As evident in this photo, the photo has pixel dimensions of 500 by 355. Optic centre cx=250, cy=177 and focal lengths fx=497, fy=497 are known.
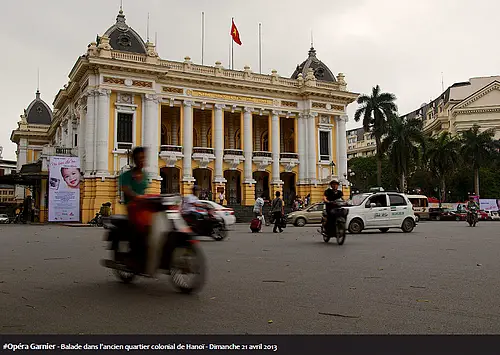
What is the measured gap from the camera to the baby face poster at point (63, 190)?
2944 cm

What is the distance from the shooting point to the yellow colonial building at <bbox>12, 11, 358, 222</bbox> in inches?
1363

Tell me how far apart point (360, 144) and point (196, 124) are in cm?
7555

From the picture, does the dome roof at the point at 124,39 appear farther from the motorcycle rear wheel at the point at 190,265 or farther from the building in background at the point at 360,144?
the building in background at the point at 360,144

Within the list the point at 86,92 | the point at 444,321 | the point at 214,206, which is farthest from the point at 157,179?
the point at 444,321

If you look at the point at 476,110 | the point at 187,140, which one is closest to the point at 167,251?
the point at 187,140

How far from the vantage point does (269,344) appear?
144 inches

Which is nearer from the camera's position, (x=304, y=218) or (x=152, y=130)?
(x=304, y=218)

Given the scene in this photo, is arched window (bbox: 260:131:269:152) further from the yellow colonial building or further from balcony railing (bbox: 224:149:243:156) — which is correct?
balcony railing (bbox: 224:149:243:156)

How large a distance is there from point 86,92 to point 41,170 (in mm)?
6771

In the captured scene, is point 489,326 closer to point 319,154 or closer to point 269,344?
point 269,344

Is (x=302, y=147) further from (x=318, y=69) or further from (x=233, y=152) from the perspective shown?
(x=318, y=69)

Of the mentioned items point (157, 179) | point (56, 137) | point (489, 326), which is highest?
point (56, 137)

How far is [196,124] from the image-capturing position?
43.0 m

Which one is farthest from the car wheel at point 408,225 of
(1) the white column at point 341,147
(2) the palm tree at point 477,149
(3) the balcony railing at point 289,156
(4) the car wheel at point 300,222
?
(2) the palm tree at point 477,149
